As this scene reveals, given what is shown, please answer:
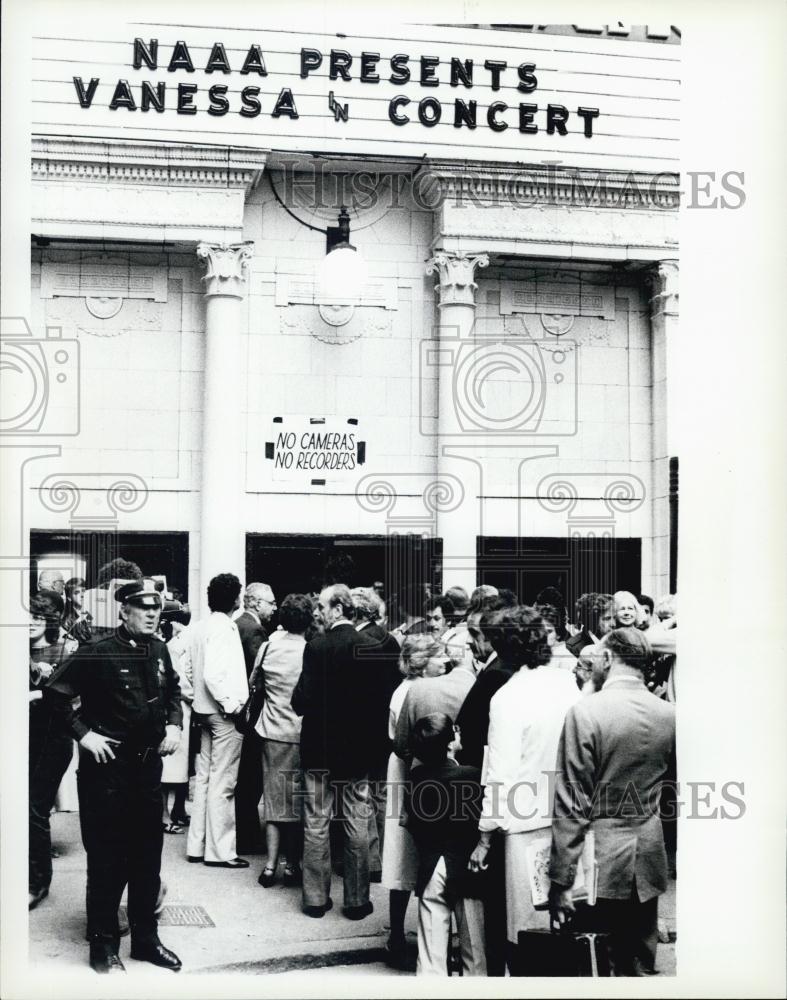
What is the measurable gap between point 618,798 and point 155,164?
11.7 ft

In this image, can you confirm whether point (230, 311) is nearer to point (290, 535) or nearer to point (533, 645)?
point (290, 535)

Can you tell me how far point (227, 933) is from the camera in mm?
5031

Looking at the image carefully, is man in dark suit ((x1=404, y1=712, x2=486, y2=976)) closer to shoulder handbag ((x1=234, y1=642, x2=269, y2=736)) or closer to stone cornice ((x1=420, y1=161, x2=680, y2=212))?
shoulder handbag ((x1=234, y1=642, x2=269, y2=736))

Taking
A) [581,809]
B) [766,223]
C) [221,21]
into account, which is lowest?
[581,809]

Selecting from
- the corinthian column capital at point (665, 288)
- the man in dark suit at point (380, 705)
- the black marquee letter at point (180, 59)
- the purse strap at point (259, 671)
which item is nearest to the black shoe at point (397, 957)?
the man in dark suit at point (380, 705)

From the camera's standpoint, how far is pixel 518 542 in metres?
5.42

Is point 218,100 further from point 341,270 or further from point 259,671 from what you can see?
point 259,671

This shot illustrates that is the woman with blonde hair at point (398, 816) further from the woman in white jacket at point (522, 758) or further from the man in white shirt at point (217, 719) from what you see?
the man in white shirt at point (217, 719)

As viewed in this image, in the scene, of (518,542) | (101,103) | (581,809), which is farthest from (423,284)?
Result: (581,809)

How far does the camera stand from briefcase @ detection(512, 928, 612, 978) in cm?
463

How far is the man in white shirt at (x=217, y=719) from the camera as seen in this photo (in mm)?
5309

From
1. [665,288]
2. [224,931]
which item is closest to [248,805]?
[224,931]

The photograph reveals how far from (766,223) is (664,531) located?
4.84 ft

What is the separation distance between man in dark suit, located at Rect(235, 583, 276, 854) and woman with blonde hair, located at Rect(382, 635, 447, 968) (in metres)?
0.71
